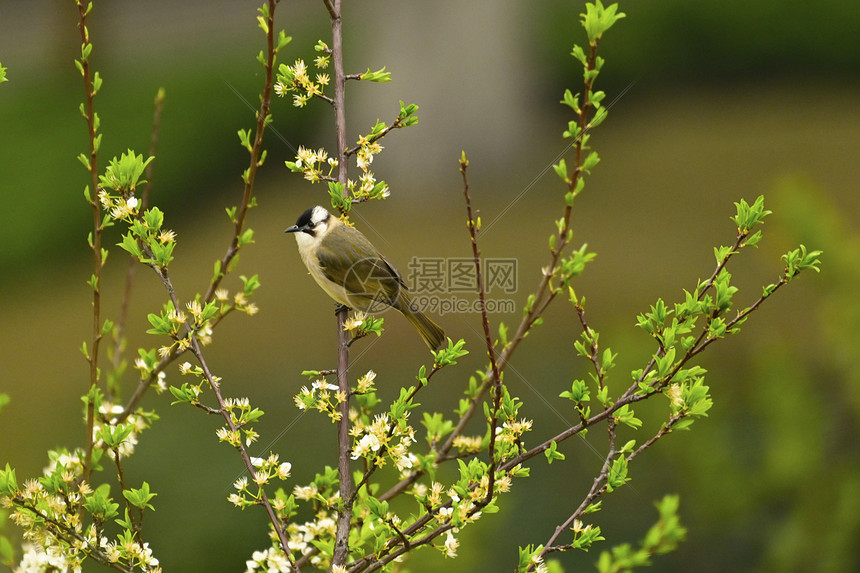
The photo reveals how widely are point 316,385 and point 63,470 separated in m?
0.46

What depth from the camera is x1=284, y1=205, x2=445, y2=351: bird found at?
2.73 m

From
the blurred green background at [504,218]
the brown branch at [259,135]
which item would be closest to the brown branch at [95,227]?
the brown branch at [259,135]

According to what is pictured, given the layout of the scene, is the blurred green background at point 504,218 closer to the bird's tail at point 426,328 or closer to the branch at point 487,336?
the bird's tail at point 426,328

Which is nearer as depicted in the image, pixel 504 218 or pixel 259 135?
pixel 259 135

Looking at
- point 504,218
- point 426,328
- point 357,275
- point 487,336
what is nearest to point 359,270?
point 357,275

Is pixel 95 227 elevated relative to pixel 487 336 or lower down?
elevated

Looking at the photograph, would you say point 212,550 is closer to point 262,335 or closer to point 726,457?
point 726,457

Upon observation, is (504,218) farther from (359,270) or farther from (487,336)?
(487,336)

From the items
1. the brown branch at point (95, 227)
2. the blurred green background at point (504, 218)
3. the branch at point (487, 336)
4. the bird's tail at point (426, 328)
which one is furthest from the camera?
the blurred green background at point (504, 218)

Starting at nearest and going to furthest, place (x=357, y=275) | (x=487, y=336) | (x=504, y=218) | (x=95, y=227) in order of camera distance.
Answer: (x=487, y=336)
(x=95, y=227)
(x=357, y=275)
(x=504, y=218)

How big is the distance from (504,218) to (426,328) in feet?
23.3

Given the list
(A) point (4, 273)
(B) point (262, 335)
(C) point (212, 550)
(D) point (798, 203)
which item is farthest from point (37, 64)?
(D) point (798, 203)

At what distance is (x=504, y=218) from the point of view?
382 inches

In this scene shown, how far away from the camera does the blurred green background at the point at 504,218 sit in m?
3.36
